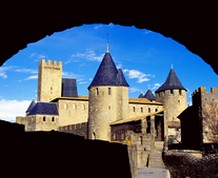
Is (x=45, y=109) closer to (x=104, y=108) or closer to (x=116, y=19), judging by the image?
(x=104, y=108)

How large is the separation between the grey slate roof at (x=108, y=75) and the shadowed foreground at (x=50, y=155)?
36.0 meters

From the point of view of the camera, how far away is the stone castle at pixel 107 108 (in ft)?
110

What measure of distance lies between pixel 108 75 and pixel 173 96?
12738 millimetres

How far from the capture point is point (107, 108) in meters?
Result: 40.4

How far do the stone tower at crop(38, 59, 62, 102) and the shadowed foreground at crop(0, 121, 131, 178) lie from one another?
169 feet

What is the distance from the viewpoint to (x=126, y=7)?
11.7 ft

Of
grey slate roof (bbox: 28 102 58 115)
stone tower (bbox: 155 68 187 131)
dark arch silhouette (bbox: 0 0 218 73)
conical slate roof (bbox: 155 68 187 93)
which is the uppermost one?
conical slate roof (bbox: 155 68 187 93)

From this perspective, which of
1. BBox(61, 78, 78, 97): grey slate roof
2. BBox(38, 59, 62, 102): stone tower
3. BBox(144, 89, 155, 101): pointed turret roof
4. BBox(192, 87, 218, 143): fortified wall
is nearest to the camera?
BBox(192, 87, 218, 143): fortified wall

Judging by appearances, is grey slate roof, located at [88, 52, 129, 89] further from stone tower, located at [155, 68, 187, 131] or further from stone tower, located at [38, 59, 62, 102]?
stone tower, located at [38, 59, 62, 102]

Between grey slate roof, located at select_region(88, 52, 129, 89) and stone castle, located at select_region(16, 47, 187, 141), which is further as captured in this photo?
grey slate roof, located at select_region(88, 52, 129, 89)

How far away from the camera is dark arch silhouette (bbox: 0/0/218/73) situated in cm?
335

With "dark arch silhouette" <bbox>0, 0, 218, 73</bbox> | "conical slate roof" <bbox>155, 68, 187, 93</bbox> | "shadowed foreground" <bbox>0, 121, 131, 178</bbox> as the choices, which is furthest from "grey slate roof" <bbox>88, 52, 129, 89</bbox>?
"dark arch silhouette" <bbox>0, 0, 218, 73</bbox>

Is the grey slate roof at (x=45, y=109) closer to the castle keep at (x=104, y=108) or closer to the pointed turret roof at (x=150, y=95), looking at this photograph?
the castle keep at (x=104, y=108)

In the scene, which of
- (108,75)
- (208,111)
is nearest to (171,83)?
(108,75)
